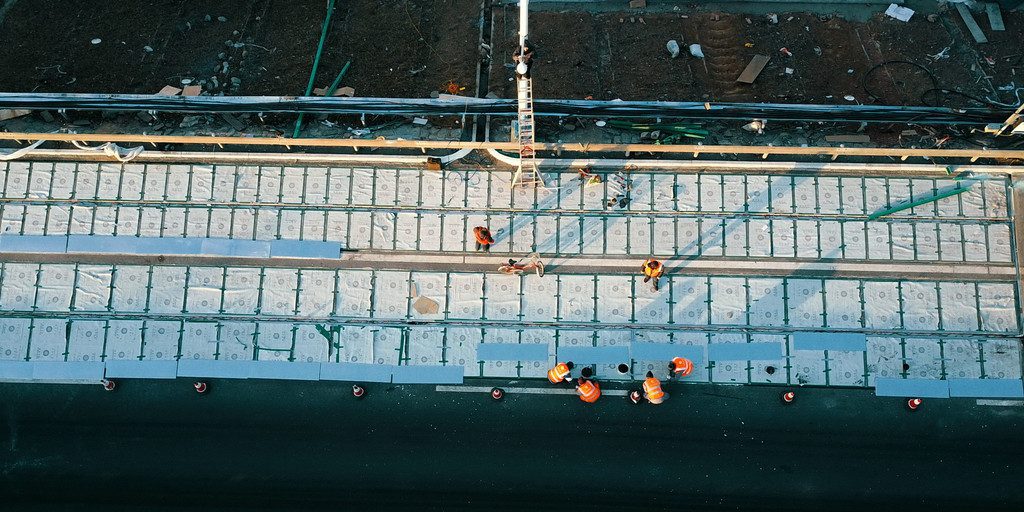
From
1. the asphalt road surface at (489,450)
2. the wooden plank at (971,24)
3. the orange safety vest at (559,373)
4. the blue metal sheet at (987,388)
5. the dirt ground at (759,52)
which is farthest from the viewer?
the wooden plank at (971,24)

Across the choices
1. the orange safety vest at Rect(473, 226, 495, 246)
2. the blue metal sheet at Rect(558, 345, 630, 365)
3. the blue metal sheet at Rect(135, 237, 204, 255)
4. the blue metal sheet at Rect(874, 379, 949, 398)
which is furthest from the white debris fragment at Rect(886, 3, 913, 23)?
the blue metal sheet at Rect(135, 237, 204, 255)

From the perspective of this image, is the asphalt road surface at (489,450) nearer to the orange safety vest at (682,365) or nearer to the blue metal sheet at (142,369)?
the blue metal sheet at (142,369)

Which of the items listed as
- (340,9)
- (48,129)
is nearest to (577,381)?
(340,9)

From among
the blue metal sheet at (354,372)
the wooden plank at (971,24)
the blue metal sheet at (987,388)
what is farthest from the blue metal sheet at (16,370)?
the wooden plank at (971,24)

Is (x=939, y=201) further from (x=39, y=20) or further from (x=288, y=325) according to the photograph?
(x=39, y=20)

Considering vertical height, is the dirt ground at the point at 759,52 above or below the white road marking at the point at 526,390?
above

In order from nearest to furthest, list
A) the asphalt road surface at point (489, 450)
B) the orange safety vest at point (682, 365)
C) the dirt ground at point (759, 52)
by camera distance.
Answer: the orange safety vest at point (682, 365) < the asphalt road surface at point (489, 450) < the dirt ground at point (759, 52)

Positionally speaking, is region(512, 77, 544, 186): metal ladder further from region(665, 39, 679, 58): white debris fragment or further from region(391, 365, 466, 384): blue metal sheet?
region(665, 39, 679, 58): white debris fragment
